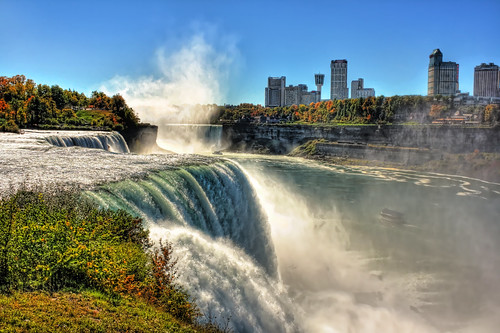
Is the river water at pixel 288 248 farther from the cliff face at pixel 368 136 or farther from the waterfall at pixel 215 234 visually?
the cliff face at pixel 368 136

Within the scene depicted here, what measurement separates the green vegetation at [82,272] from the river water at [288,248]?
1.37 meters

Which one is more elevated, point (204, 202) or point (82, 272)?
point (204, 202)

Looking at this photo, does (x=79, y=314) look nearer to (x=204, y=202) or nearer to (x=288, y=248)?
(x=204, y=202)

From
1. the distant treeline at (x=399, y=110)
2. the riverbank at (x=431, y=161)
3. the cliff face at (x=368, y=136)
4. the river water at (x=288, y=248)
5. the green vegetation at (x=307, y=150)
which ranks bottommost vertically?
the river water at (x=288, y=248)

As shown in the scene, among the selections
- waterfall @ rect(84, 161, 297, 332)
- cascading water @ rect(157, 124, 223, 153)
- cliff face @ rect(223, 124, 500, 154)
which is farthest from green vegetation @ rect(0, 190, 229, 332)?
cascading water @ rect(157, 124, 223, 153)

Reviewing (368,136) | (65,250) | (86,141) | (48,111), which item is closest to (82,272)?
(65,250)

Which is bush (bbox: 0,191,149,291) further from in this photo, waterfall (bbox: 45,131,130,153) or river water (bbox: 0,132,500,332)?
waterfall (bbox: 45,131,130,153)

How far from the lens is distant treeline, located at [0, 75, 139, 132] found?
49.2 m

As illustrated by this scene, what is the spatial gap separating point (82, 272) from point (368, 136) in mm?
90531

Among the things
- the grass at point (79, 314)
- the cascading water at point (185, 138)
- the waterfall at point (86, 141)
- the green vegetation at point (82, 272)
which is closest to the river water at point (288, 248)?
the waterfall at point (86, 141)

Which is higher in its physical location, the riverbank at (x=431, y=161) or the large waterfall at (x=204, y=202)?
the riverbank at (x=431, y=161)

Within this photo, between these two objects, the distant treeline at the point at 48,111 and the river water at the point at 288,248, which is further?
the distant treeline at the point at 48,111

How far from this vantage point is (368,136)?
9231cm

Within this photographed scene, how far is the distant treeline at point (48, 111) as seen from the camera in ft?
161
